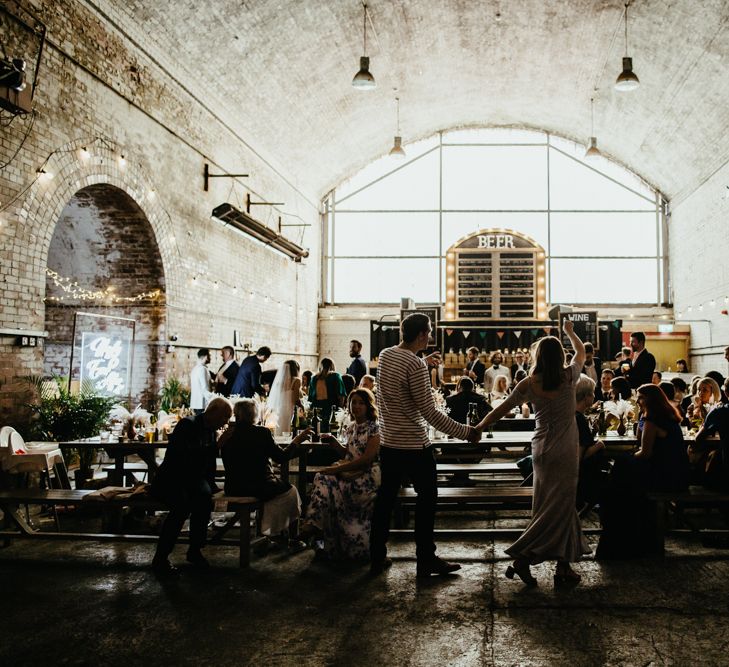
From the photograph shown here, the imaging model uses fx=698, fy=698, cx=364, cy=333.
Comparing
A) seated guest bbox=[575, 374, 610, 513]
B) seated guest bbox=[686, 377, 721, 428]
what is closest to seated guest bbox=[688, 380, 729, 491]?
seated guest bbox=[575, 374, 610, 513]

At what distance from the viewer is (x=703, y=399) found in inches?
260

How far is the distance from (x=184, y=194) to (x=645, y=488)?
7629mm

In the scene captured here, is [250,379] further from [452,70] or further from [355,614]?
[452,70]

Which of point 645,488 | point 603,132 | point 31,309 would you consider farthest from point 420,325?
point 603,132

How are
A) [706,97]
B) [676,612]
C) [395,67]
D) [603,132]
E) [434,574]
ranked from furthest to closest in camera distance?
[603,132], [395,67], [706,97], [434,574], [676,612]

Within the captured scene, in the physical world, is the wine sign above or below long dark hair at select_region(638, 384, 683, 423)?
above

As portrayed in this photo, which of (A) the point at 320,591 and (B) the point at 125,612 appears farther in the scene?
(A) the point at 320,591

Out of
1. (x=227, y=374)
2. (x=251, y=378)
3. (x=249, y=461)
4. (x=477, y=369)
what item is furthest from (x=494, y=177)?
(x=249, y=461)

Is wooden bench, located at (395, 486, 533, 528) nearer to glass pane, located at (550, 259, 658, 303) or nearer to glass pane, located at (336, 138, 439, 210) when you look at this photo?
glass pane, located at (550, 259, 658, 303)

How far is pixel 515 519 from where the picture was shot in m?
5.79

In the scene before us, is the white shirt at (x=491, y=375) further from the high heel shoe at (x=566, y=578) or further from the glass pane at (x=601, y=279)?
the high heel shoe at (x=566, y=578)

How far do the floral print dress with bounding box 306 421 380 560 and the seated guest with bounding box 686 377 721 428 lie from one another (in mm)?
3460

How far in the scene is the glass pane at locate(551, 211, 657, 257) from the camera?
55.7ft

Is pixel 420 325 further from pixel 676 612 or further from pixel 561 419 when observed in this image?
pixel 676 612
